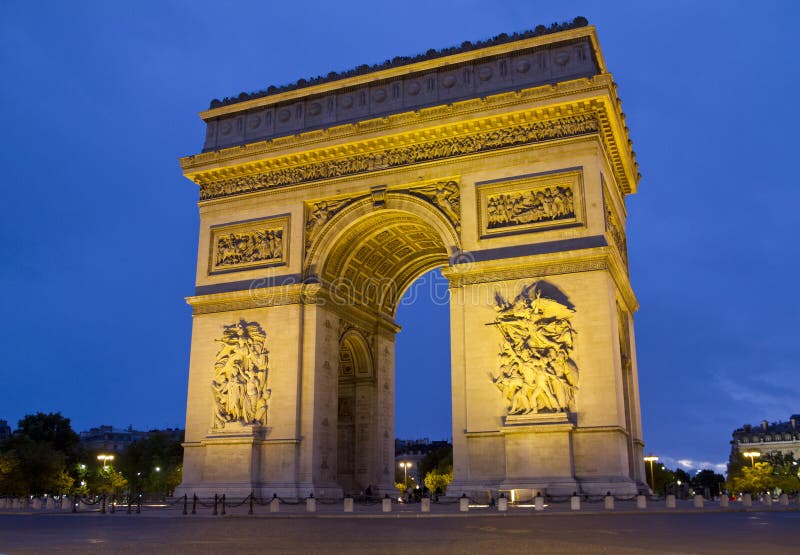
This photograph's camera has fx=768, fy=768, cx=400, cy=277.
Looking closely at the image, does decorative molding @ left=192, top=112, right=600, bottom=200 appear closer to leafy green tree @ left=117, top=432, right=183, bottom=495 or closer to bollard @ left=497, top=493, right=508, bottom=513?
bollard @ left=497, top=493, right=508, bottom=513

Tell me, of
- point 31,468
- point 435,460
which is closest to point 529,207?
point 31,468

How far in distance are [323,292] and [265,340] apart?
2531 mm

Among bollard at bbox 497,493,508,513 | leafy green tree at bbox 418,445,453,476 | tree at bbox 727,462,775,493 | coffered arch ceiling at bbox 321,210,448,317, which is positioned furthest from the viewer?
leafy green tree at bbox 418,445,453,476

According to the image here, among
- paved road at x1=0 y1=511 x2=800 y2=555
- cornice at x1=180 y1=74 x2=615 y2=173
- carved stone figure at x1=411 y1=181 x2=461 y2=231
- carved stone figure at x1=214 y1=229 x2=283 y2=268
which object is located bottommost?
paved road at x1=0 y1=511 x2=800 y2=555

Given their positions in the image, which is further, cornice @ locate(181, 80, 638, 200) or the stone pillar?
cornice @ locate(181, 80, 638, 200)

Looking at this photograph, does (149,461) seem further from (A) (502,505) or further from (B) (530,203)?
(A) (502,505)

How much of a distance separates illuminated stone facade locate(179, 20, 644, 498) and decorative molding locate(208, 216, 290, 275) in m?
0.07

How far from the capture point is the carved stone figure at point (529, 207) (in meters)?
23.2

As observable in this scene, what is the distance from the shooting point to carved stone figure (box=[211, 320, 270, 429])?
25.2 m

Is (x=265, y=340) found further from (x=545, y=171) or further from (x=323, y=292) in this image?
(x=545, y=171)


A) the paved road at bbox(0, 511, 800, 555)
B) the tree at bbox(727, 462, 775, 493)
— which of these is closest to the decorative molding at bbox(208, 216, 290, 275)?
the paved road at bbox(0, 511, 800, 555)

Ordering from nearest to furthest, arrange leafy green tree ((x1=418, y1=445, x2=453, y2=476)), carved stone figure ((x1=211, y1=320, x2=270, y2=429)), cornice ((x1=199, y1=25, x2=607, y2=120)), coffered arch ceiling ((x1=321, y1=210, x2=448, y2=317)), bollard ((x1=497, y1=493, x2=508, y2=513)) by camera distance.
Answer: bollard ((x1=497, y1=493, x2=508, y2=513)) → cornice ((x1=199, y1=25, x2=607, y2=120)) → carved stone figure ((x1=211, y1=320, x2=270, y2=429)) → coffered arch ceiling ((x1=321, y1=210, x2=448, y2=317)) → leafy green tree ((x1=418, y1=445, x2=453, y2=476))

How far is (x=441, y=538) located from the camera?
37.2 feet

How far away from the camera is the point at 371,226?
2709cm
